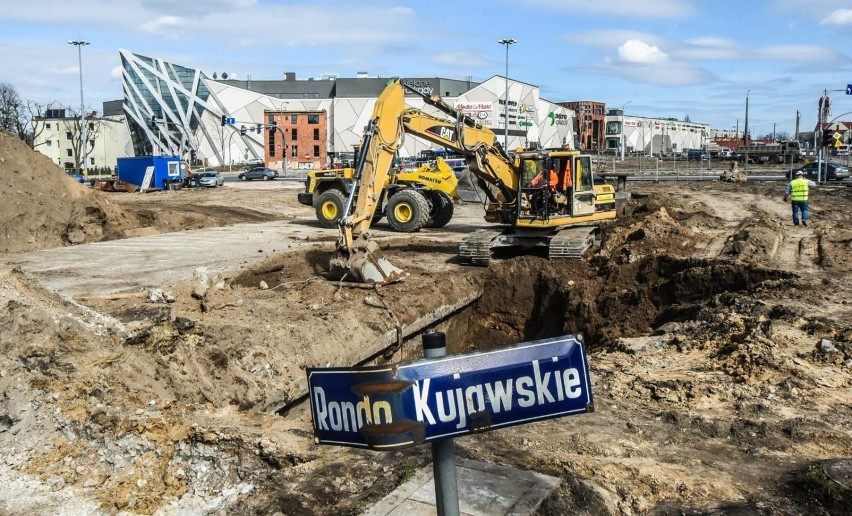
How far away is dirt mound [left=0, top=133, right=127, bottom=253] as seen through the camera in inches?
755

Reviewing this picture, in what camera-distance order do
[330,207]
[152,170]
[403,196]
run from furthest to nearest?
1. [152,170]
2. [330,207]
3. [403,196]

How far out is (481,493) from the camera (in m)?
4.69

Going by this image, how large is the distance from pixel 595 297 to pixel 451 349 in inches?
120

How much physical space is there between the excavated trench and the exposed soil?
45 millimetres

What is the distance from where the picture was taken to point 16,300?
8.91 m

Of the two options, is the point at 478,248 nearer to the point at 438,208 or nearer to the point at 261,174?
the point at 438,208

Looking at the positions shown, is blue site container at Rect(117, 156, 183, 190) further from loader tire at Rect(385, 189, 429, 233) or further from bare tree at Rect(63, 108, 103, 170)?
loader tire at Rect(385, 189, 429, 233)

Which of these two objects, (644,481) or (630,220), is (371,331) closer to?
(644,481)

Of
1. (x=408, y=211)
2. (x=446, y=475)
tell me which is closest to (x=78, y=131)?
(x=408, y=211)

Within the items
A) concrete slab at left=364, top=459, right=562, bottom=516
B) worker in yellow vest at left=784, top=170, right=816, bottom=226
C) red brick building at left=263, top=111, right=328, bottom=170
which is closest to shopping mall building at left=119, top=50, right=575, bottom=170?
red brick building at left=263, top=111, right=328, bottom=170

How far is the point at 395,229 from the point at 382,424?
19.9 m

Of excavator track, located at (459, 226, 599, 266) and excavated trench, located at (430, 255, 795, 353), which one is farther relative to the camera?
excavator track, located at (459, 226, 599, 266)

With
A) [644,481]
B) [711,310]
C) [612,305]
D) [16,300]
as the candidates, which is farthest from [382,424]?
[612,305]

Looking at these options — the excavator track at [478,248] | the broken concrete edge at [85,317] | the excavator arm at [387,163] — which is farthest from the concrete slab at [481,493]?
the excavator track at [478,248]
